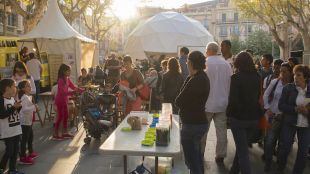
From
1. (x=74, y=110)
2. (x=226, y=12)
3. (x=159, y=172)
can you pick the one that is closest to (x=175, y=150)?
(x=159, y=172)

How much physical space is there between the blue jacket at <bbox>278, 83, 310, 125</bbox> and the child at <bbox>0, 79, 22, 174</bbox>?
148 inches

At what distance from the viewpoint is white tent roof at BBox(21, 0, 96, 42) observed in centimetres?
1580

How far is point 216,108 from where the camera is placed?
6.29m

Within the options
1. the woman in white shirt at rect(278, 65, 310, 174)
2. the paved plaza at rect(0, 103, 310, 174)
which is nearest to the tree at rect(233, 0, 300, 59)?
the paved plaza at rect(0, 103, 310, 174)

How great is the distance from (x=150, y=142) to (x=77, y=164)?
286 cm

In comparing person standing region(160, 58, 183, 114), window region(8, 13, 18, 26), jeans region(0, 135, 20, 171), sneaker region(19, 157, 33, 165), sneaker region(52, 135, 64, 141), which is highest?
window region(8, 13, 18, 26)

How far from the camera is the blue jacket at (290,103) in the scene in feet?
18.0

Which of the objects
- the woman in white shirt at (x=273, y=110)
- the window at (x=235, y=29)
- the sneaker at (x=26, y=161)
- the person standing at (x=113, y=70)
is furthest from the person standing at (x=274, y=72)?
the window at (x=235, y=29)

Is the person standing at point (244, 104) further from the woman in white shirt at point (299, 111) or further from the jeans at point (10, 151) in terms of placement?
the jeans at point (10, 151)

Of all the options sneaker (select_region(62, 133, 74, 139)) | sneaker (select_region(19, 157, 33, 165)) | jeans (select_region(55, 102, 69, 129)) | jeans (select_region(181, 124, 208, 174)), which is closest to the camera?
jeans (select_region(181, 124, 208, 174))

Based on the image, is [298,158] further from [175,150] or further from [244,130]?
[175,150]

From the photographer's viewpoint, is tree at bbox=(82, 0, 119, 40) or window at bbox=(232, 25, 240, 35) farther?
window at bbox=(232, 25, 240, 35)

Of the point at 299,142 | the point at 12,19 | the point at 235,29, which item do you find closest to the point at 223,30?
the point at 235,29

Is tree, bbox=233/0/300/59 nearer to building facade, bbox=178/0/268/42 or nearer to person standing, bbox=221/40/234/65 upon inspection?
person standing, bbox=221/40/234/65
